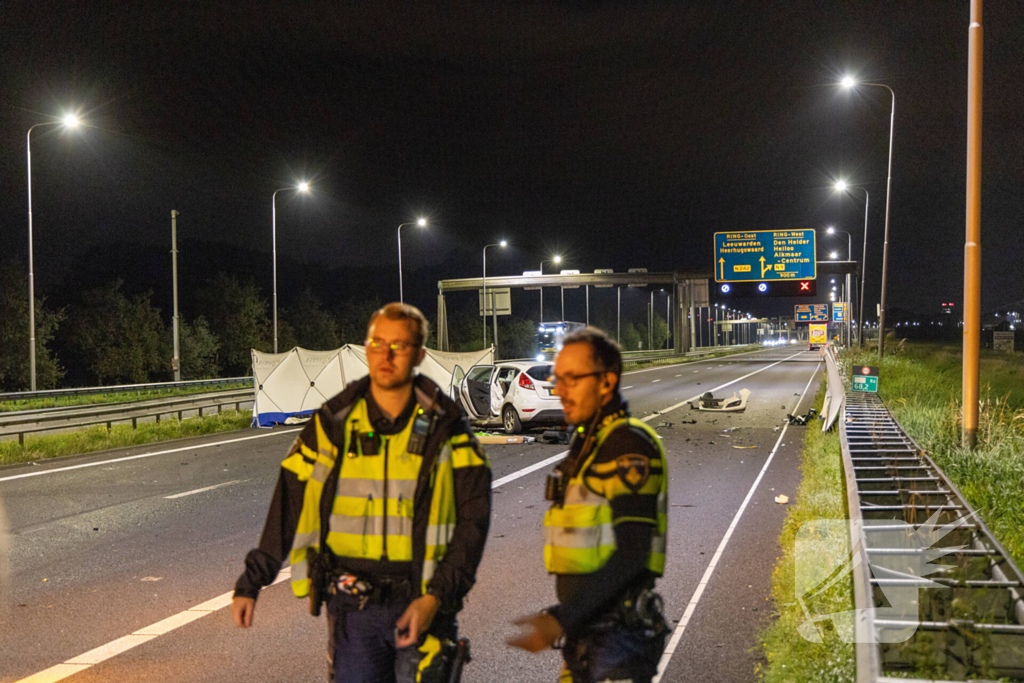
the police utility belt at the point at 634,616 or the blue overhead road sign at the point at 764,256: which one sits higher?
the blue overhead road sign at the point at 764,256

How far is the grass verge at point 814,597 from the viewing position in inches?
185

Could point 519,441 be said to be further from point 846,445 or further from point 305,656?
point 305,656

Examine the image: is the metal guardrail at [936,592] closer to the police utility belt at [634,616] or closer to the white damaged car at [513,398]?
the police utility belt at [634,616]

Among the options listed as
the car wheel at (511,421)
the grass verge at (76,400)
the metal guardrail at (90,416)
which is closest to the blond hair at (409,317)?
the car wheel at (511,421)

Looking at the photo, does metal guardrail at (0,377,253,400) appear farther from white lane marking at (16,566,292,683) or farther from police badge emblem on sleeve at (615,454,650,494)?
police badge emblem on sleeve at (615,454,650,494)

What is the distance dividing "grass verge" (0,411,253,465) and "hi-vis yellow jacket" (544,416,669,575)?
49.9 ft

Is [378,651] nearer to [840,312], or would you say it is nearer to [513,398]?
[513,398]

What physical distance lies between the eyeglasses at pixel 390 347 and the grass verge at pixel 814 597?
9.53ft

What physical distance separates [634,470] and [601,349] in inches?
18.6

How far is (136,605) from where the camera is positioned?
643 centimetres

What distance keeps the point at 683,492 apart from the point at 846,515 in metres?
3.38

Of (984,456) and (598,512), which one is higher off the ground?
(598,512)

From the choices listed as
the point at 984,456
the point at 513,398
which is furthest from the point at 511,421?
the point at 984,456

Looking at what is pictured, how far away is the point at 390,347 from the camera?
3195mm
